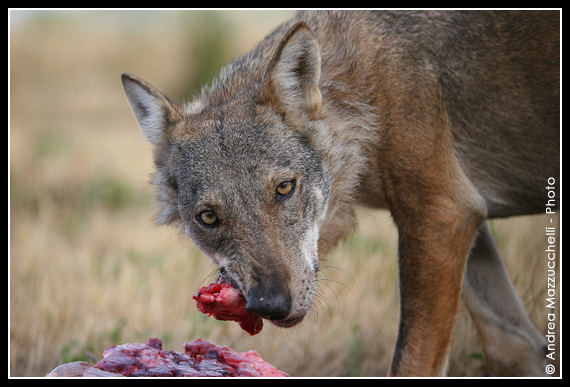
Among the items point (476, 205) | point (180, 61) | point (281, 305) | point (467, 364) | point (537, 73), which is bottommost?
point (467, 364)

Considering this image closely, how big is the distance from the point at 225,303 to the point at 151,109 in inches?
57.2

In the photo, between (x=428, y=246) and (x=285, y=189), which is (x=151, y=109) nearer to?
(x=285, y=189)

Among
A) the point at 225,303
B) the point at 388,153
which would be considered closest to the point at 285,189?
the point at 225,303

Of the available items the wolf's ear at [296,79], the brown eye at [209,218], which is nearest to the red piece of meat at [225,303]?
the brown eye at [209,218]

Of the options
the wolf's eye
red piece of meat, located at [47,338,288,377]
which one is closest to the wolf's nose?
red piece of meat, located at [47,338,288,377]

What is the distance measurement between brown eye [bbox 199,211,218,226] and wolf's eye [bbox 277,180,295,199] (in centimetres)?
39

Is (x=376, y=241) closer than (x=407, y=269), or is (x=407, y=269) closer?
(x=407, y=269)

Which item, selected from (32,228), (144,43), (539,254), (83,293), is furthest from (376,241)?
(144,43)

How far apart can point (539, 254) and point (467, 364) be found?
1.14m

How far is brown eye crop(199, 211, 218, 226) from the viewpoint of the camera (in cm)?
408

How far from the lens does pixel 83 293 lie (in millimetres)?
6555

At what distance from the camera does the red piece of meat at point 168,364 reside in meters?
3.54

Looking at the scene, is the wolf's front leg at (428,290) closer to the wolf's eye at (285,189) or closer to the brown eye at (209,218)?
the wolf's eye at (285,189)

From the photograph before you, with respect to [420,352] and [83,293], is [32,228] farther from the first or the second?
[420,352]
